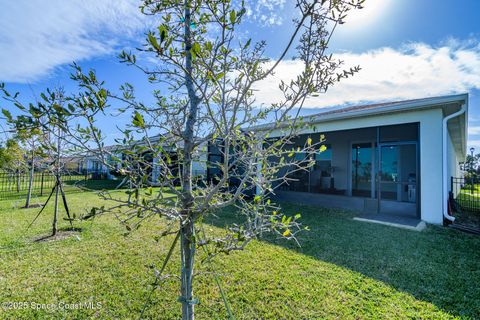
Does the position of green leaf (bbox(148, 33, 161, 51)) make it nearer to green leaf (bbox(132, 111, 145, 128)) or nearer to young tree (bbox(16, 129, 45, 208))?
green leaf (bbox(132, 111, 145, 128))

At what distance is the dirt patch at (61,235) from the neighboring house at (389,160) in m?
5.07

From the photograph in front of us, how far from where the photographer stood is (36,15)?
293 cm

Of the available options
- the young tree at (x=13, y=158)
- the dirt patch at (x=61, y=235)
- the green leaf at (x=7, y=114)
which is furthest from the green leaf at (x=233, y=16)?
the young tree at (x=13, y=158)

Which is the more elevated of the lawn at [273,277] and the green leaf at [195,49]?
the green leaf at [195,49]

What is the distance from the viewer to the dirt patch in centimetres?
504

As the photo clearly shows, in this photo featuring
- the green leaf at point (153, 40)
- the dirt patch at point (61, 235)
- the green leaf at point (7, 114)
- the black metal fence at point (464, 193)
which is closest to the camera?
the green leaf at point (153, 40)

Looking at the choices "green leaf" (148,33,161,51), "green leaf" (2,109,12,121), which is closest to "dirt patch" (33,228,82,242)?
"green leaf" (2,109,12,121)

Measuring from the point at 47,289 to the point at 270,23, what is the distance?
14.1ft

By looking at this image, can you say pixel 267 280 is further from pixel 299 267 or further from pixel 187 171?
pixel 187 171

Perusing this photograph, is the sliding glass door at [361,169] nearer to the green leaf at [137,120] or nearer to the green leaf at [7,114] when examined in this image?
the green leaf at [137,120]

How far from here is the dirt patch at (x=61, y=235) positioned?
5.04m

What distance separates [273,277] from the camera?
3.57 metres

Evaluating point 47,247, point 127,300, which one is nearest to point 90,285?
point 127,300

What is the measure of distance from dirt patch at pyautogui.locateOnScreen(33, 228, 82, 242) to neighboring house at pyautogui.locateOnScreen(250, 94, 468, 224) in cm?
507
